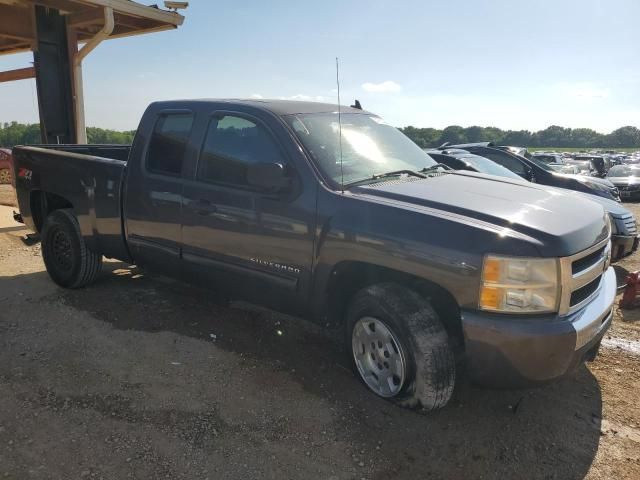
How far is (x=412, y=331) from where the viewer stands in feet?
9.39

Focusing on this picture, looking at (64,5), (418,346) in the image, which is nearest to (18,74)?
(64,5)

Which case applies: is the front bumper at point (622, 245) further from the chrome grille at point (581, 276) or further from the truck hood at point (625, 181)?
the truck hood at point (625, 181)

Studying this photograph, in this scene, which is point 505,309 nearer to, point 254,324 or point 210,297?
point 254,324

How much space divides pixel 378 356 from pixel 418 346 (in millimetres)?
371

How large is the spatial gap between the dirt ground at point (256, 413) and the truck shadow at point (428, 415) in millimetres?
11

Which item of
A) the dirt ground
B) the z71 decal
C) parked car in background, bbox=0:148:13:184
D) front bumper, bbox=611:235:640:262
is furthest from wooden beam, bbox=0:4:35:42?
front bumper, bbox=611:235:640:262

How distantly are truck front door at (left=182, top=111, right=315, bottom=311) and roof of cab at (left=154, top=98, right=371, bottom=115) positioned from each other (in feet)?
0.48

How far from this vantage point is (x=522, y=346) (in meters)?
2.55

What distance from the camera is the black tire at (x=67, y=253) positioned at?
16.4ft

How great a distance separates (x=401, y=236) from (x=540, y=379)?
104 cm

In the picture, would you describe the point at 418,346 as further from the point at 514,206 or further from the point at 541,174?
the point at 541,174

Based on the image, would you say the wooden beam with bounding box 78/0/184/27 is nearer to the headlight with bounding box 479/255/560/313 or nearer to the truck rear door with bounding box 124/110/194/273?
the truck rear door with bounding box 124/110/194/273

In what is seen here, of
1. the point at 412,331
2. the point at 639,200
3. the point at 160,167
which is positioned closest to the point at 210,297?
the point at 160,167

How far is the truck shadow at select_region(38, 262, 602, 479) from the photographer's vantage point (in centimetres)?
268
